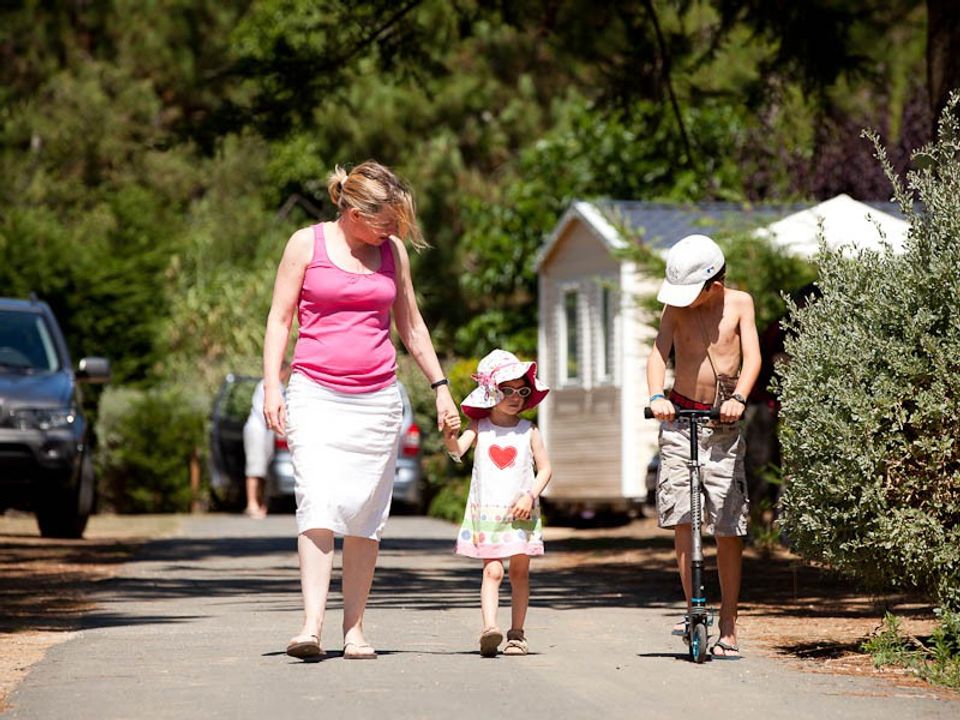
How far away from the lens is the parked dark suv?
17578 millimetres

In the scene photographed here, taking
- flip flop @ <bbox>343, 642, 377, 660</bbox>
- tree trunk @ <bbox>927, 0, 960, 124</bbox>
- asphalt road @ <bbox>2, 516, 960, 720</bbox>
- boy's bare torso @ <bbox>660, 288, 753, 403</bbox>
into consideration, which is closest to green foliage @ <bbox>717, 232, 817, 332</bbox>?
tree trunk @ <bbox>927, 0, 960, 124</bbox>

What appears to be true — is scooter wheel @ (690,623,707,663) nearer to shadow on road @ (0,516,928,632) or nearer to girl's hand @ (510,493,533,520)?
girl's hand @ (510,493,533,520)

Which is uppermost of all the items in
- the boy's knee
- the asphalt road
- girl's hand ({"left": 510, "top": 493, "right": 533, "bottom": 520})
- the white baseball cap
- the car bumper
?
the white baseball cap

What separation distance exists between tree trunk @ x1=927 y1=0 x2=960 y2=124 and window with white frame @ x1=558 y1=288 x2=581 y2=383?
14658 millimetres

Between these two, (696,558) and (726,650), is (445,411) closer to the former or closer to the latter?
(696,558)

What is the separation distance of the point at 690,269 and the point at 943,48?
560 centimetres

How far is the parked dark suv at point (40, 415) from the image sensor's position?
17578 mm

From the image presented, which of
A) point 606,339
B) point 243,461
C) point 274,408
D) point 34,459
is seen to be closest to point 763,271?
point 34,459

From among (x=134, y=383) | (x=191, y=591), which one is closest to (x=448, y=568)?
(x=191, y=591)

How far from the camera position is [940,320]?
8461mm

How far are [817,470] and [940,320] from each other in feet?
2.60

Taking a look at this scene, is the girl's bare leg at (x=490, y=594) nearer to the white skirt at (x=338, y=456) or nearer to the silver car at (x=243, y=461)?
the white skirt at (x=338, y=456)

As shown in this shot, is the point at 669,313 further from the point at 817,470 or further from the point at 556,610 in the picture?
the point at 556,610

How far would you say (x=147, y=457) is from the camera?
91.2ft
